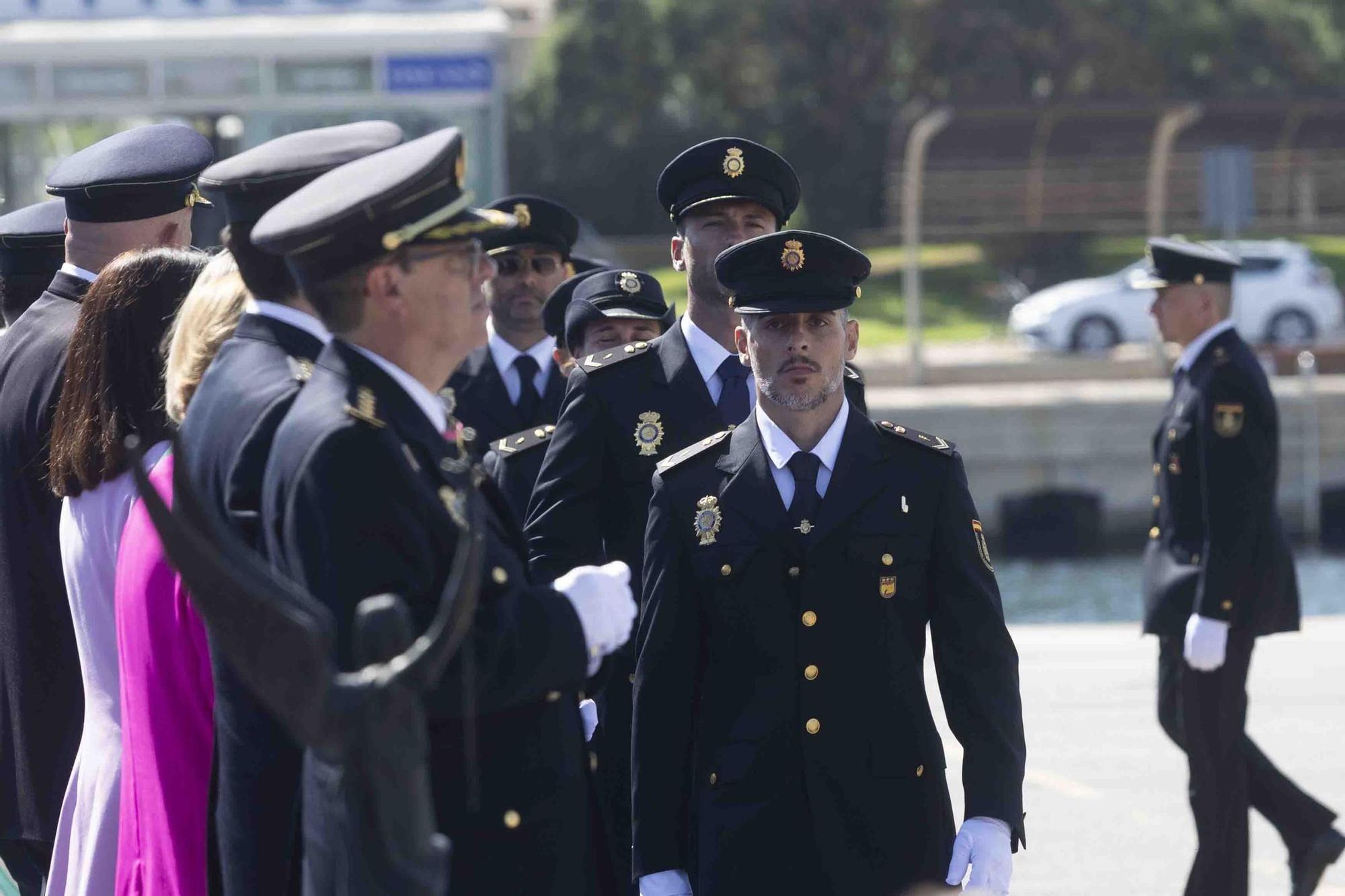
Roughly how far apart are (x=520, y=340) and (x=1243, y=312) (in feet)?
81.1

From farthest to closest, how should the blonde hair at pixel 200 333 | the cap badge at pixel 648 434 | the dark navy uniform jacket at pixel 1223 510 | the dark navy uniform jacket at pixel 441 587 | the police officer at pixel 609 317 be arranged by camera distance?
the dark navy uniform jacket at pixel 1223 510 → the police officer at pixel 609 317 → the cap badge at pixel 648 434 → the blonde hair at pixel 200 333 → the dark navy uniform jacket at pixel 441 587

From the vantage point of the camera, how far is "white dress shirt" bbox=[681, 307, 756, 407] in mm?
4914

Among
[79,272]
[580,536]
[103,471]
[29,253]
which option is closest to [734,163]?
[580,536]

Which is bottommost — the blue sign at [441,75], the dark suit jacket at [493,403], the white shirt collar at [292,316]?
the dark suit jacket at [493,403]

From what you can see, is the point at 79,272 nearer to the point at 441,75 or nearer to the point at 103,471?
the point at 103,471

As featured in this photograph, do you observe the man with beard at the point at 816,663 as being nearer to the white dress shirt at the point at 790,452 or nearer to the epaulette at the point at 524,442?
the white dress shirt at the point at 790,452

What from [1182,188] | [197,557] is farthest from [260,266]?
[1182,188]

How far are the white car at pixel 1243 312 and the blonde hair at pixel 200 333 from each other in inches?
1084

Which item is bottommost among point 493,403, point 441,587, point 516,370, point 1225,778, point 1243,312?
point 1243,312

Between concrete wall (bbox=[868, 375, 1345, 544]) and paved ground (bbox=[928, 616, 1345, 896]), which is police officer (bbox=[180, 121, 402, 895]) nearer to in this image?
paved ground (bbox=[928, 616, 1345, 896])

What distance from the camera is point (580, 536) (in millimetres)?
4801

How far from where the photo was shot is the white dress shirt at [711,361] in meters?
4.91

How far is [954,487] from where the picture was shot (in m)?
3.95

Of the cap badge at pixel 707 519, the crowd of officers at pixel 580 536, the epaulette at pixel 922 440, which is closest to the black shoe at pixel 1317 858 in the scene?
the crowd of officers at pixel 580 536
